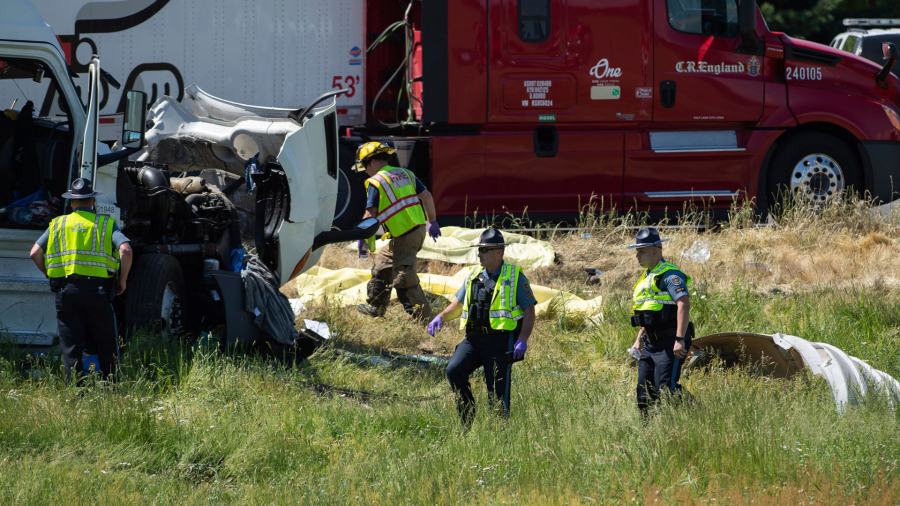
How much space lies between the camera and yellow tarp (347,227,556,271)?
29.4 feet

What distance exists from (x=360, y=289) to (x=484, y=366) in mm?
3494

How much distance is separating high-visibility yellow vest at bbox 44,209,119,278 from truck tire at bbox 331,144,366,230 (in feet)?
15.1

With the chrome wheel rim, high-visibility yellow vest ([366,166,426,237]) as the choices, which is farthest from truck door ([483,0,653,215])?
high-visibility yellow vest ([366,166,426,237])

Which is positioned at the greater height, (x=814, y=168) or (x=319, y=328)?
(x=814, y=168)

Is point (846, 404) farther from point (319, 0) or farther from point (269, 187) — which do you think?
point (319, 0)

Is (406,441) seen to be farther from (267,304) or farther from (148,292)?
(148,292)

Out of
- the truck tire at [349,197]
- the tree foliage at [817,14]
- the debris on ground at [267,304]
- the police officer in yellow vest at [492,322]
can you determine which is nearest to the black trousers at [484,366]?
the police officer in yellow vest at [492,322]

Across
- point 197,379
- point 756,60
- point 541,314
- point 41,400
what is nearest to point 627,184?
point 756,60

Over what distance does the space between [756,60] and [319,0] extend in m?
5.01

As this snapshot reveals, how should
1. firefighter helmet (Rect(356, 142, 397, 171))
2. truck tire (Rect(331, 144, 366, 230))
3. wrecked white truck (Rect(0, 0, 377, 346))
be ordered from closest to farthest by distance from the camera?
wrecked white truck (Rect(0, 0, 377, 346)) → firefighter helmet (Rect(356, 142, 397, 171)) → truck tire (Rect(331, 144, 366, 230))

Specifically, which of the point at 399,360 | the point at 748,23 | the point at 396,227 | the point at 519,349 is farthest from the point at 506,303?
the point at 748,23

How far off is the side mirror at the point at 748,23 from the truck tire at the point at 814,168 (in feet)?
3.97

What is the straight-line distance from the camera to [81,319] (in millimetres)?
5309

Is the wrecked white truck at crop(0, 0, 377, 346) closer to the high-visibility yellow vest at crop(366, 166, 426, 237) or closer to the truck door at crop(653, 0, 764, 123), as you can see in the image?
the high-visibility yellow vest at crop(366, 166, 426, 237)
